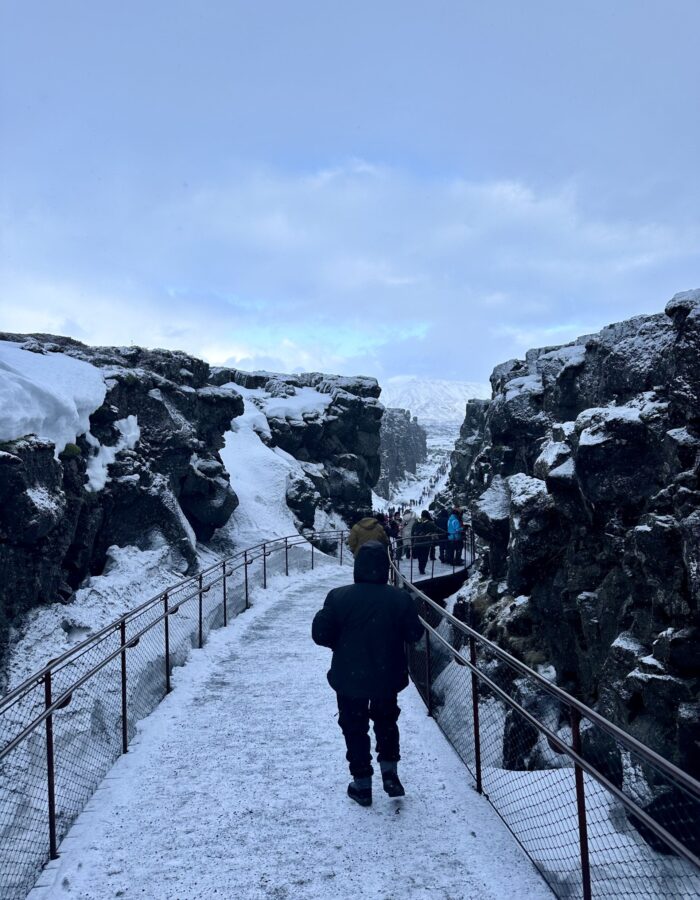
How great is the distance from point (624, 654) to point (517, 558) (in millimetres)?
4238

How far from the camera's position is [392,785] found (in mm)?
4527

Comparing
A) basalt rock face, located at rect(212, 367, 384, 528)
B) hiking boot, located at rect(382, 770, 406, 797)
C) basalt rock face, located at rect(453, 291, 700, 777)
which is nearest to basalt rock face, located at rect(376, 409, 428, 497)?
basalt rock face, located at rect(212, 367, 384, 528)

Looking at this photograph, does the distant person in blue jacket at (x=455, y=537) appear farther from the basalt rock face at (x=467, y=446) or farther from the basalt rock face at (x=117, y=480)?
the basalt rock face at (x=467, y=446)

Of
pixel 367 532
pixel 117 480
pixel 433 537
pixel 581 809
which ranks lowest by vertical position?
pixel 581 809

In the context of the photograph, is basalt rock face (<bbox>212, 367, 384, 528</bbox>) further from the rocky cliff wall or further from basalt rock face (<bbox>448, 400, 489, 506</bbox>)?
basalt rock face (<bbox>448, 400, 489, 506</bbox>)

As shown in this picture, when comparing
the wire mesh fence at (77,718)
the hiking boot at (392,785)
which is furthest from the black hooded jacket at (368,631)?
the wire mesh fence at (77,718)

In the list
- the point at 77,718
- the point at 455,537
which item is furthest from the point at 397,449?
the point at 77,718

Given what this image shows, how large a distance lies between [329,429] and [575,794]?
112 ft

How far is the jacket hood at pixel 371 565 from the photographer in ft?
14.5

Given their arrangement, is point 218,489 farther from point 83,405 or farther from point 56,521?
point 56,521

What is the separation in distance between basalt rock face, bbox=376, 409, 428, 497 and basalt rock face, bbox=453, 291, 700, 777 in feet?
222

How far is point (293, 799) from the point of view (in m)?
4.77

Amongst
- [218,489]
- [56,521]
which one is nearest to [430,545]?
[218,489]

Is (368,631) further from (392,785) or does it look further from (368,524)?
(368,524)
